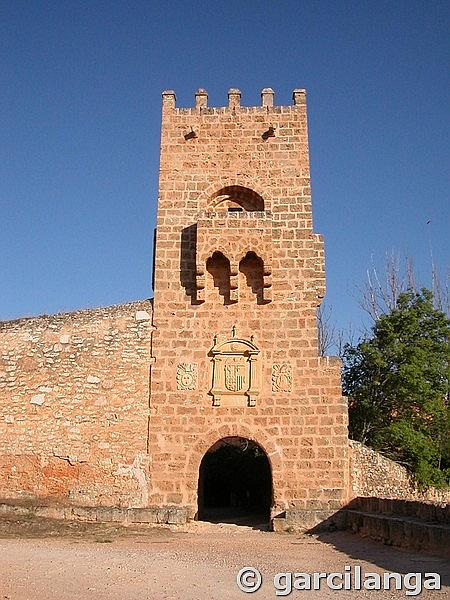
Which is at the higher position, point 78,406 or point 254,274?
point 254,274

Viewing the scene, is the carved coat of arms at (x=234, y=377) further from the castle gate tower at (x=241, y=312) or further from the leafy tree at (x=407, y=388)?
the leafy tree at (x=407, y=388)

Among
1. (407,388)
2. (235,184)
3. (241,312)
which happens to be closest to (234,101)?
(235,184)

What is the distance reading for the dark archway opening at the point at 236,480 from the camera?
58.7 feet

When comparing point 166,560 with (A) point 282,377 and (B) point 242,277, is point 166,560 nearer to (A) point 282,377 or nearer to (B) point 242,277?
(A) point 282,377

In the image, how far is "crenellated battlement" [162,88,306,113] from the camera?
47.2ft

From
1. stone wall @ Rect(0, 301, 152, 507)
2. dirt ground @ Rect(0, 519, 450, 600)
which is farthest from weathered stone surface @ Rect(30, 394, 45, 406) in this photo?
dirt ground @ Rect(0, 519, 450, 600)

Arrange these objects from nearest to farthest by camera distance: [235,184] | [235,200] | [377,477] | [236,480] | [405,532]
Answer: [405,532] → [377,477] → [235,184] → [235,200] → [236,480]

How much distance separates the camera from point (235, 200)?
14.4 m

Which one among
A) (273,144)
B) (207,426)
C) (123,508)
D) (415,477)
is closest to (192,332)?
(207,426)

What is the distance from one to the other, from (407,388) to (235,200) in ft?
21.5

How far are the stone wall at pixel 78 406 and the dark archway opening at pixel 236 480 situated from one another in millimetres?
5521

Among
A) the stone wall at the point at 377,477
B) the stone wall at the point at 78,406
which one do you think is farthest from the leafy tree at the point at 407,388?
the stone wall at the point at 78,406

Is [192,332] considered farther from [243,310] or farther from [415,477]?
[415,477]

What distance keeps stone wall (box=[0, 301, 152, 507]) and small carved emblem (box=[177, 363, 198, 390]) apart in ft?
2.26
